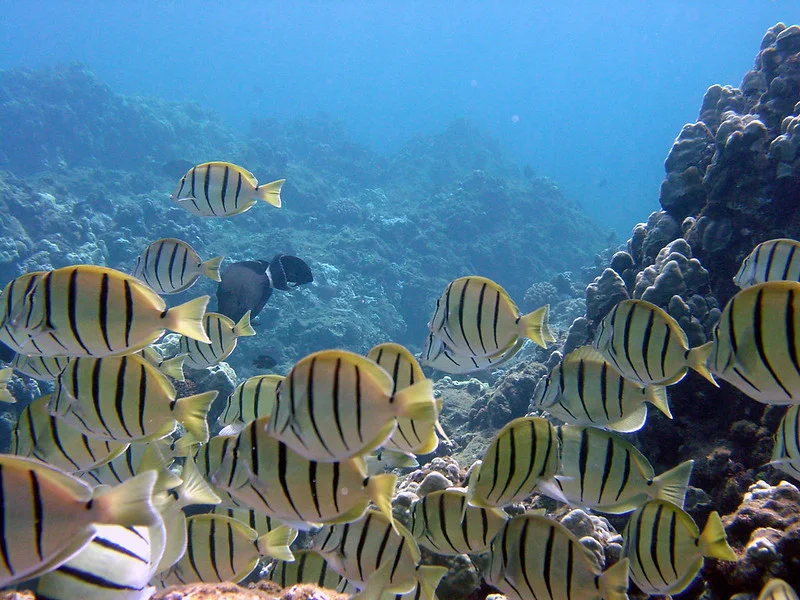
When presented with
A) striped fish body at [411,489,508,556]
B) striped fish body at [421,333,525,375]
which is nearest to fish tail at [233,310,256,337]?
striped fish body at [421,333,525,375]

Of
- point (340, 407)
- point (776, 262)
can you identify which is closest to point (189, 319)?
point (340, 407)

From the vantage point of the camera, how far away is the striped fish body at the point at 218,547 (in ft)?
7.93

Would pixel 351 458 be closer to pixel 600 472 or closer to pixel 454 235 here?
pixel 600 472

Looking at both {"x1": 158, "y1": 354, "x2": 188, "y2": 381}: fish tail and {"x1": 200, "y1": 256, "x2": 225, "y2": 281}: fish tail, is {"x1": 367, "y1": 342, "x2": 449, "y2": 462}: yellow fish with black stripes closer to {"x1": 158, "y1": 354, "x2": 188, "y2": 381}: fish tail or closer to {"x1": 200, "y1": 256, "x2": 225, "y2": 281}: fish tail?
{"x1": 158, "y1": 354, "x2": 188, "y2": 381}: fish tail

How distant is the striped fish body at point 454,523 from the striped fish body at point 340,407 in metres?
1.08

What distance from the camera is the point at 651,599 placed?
314 centimetres

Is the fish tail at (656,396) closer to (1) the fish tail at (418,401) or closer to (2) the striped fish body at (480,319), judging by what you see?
(2) the striped fish body at (480,319)

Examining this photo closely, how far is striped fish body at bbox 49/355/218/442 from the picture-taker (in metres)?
2.28

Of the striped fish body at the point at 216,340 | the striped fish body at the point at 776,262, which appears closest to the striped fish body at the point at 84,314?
the striped fish body at the point at 216,340

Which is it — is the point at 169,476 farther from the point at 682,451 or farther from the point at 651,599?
the point at 682,451

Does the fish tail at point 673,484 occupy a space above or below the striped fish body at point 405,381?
below

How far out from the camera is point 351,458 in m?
1.70

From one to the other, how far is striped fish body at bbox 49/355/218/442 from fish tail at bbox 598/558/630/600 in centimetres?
191

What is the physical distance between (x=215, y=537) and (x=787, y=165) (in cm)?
759
